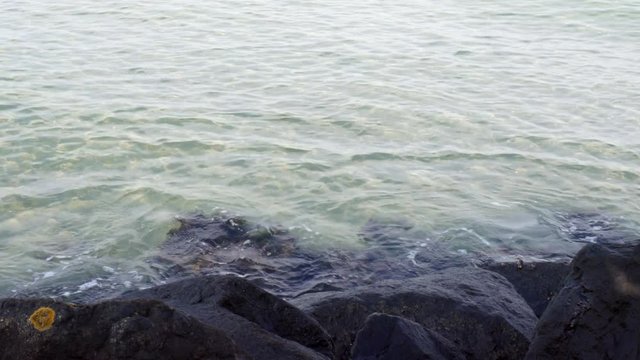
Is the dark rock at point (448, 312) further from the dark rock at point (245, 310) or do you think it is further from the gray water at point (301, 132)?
the gray water at point (301, 132)

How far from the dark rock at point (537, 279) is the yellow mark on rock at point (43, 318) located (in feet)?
14.1

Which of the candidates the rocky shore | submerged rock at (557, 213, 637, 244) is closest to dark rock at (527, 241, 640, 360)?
the rocky shore

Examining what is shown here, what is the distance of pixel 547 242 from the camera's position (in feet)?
32.7

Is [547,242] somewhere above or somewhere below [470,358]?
below

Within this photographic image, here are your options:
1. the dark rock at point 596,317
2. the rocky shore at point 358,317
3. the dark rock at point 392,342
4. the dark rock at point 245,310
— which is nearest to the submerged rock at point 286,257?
the rocky shore at point 358,317

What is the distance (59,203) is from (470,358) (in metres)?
6.22

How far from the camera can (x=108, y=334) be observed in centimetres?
467

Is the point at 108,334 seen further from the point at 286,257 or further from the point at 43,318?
the point at 286,257

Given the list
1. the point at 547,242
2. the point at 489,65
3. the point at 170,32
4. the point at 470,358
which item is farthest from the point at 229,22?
the point at 470,358

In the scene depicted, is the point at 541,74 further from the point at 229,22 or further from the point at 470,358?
the point at 470,358

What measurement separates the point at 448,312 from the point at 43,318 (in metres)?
3.17

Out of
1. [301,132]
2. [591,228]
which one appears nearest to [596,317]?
[591,228]

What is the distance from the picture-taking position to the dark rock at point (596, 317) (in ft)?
18.1

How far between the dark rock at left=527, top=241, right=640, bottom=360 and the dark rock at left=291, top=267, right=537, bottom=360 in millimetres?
792
